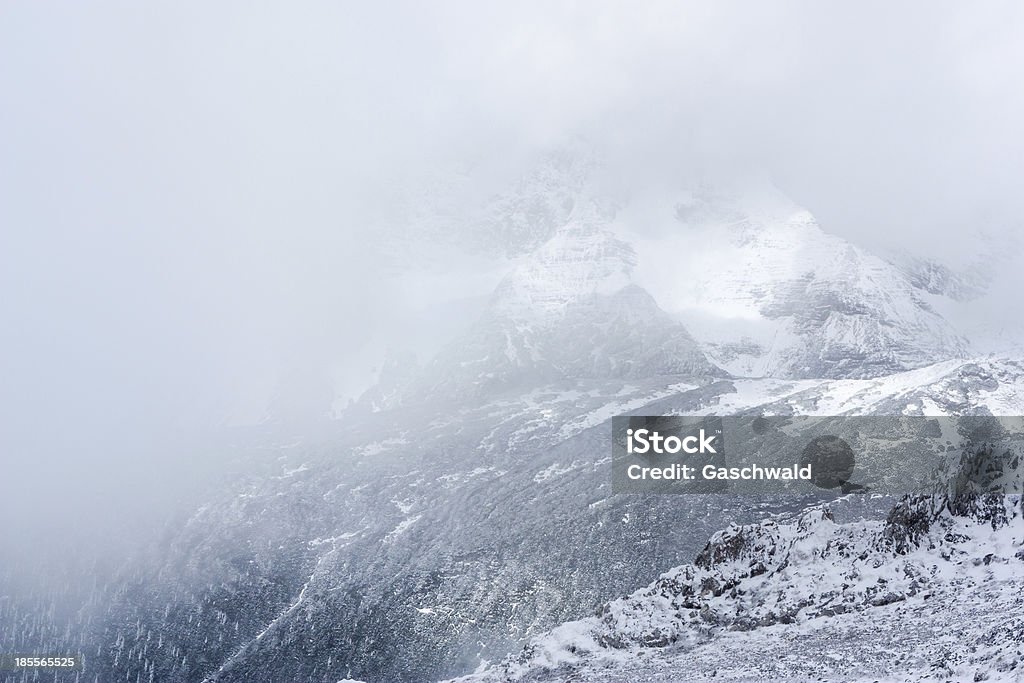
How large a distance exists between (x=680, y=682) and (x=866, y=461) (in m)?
143

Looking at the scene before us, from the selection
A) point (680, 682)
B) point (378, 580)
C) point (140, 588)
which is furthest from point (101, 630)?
point (680, 682)

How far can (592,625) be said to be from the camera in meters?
48.0

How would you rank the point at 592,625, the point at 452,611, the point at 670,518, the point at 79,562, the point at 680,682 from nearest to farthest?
the point at 680,682 → the point at 592,625 → the point at 452,611 → the point at 670,518 → the point at 79,562

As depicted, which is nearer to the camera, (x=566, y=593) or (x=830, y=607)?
(x=830, y=607)

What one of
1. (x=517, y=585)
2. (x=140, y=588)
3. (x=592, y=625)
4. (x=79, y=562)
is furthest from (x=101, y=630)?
(x=592, y=625)

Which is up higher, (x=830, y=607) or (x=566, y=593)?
(x=830, y=607)

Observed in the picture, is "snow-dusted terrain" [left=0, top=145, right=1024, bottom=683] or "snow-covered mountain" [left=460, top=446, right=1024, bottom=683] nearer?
"snow-covered mountain" [left=460, top=446, right=1024, bottom=683]

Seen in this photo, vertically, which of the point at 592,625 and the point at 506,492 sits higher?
the point at 592,625

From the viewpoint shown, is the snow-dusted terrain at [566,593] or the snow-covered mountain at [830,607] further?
the snow-dusted terrain at [566,593]

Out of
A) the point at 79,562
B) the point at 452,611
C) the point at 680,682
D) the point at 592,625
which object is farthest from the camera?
the point at 79,562

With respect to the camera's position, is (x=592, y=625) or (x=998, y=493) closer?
(x=998, y=493)

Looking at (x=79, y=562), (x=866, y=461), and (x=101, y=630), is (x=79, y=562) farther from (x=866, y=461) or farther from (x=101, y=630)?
(x=866, y=461)

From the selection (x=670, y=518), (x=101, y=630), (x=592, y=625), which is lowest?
(x=101, y=630)

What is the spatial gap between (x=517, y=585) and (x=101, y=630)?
251 feet
